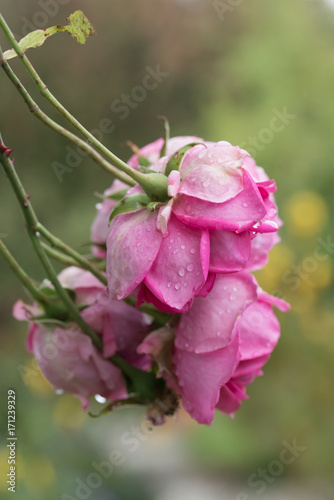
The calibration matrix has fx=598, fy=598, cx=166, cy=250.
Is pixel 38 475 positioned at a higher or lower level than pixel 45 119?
lower

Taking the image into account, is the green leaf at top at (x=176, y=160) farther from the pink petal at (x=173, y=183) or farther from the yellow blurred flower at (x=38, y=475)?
the yellow blurred flower at (x=38, y=475)

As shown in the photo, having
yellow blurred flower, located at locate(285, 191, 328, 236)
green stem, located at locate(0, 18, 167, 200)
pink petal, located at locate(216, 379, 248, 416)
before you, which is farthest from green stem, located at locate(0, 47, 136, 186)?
yellow blurred flower, located at locate(285, 191, 328, 236)

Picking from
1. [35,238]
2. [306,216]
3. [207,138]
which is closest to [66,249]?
[35,238]

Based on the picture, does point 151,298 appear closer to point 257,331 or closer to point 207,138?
point 257,331

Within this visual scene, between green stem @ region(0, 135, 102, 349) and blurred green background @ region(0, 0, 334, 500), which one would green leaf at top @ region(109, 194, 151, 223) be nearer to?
green stem @ region(0, 135, 102, 349)

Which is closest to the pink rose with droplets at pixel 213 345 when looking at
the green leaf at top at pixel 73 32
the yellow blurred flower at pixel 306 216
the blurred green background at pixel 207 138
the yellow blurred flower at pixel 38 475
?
the green leaf at top at pixel 73 32

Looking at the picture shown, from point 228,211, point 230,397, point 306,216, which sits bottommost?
point 306,216

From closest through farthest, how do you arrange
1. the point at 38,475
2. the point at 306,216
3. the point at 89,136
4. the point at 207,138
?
the point at 89,136
the point at 38,475
the point at 306,216
the point at 207,138
